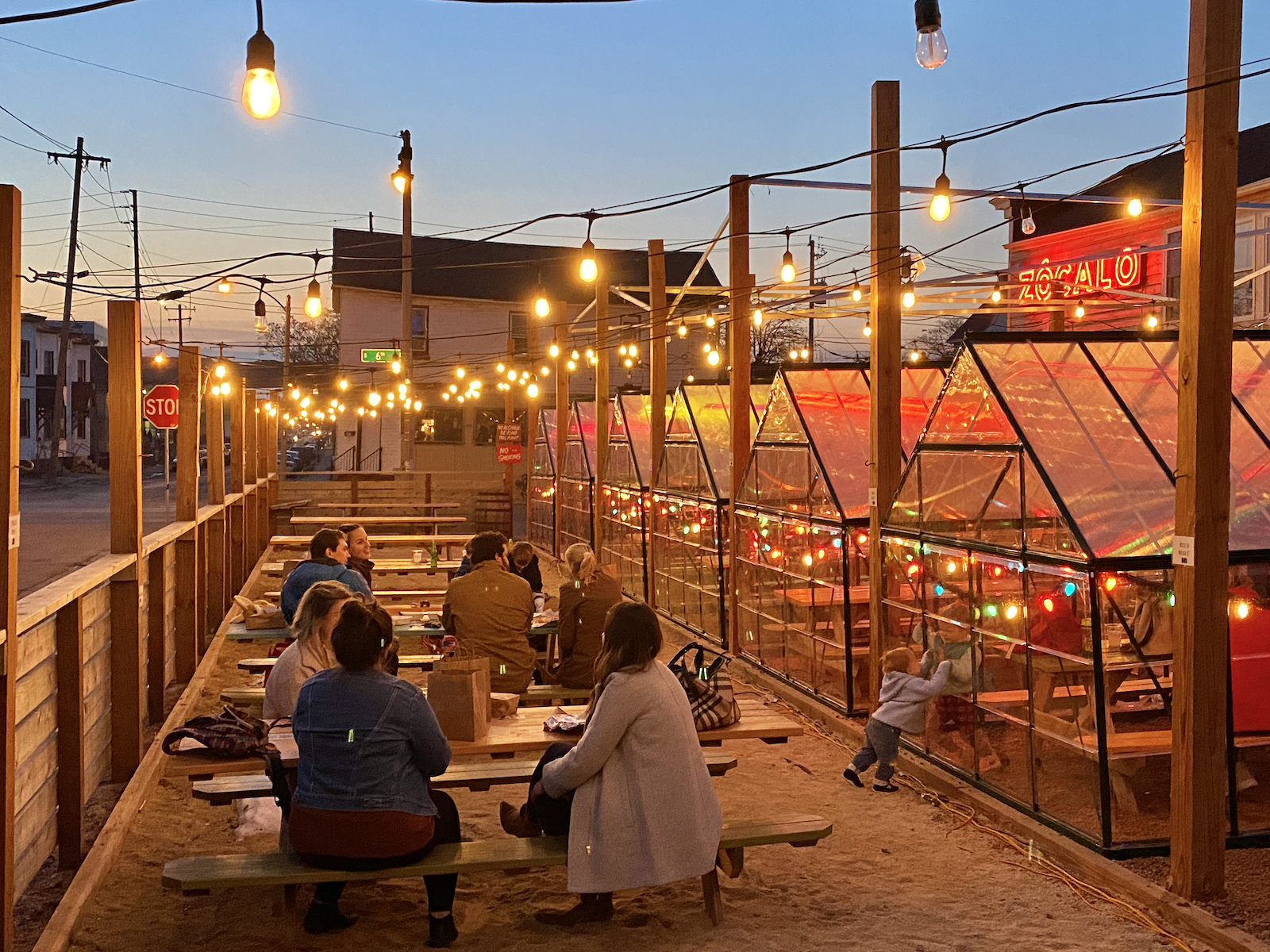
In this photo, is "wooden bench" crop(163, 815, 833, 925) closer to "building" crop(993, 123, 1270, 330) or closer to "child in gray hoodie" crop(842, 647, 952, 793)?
"child in gray hoodie" crop(842, 647, 952, 793)

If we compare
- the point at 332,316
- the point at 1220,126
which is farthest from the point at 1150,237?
the point at 332,316

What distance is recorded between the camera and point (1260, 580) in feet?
23.8

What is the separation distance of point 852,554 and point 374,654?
22.7 ft

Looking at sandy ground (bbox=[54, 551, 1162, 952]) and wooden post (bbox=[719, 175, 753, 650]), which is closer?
sandy ground (bbox=[54, 551, 1162, 952])

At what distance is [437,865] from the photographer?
5219 mm

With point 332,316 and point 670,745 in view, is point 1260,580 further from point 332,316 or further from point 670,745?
point 332,316

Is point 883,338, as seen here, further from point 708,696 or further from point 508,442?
point 508,442

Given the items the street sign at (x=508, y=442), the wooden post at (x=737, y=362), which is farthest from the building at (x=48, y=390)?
the wooden post at (x=737, y=362)

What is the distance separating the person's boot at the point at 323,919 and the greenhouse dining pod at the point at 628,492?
12.5 metres

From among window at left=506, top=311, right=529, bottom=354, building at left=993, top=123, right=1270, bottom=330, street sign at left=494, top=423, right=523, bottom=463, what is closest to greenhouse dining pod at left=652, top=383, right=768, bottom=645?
building at left=993, top=123, right=1270, bottom=330

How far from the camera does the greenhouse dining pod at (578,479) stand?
76.6 ft

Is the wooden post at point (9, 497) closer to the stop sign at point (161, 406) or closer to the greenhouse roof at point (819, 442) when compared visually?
the greenhouse roof at point (819, 442)

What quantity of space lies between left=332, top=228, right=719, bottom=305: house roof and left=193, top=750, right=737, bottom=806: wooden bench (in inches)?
1449

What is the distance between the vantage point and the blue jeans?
8.48m
